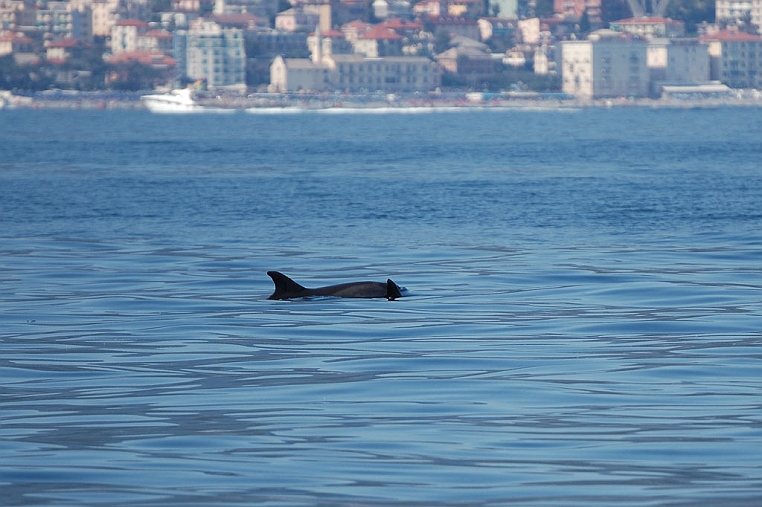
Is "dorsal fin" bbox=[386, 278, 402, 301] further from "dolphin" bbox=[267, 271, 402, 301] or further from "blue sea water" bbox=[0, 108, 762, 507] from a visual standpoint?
"blue sea water" bbox=[0, 108, 762, 507]

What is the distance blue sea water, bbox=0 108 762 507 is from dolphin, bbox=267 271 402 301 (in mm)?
209

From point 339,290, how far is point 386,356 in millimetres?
4976

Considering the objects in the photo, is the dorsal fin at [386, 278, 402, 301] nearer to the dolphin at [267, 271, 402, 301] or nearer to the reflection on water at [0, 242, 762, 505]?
the dolphin at [267, 271, 402, 301]

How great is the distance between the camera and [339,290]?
64.2 ft

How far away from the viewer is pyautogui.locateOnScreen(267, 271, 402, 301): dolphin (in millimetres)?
19469

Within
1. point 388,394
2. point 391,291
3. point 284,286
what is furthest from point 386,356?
point 284,286

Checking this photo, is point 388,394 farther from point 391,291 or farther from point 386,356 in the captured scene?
point 391,291

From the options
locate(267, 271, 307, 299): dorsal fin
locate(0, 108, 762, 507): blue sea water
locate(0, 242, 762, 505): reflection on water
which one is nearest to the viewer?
locate(0, 242, 762, 505): reflection on water

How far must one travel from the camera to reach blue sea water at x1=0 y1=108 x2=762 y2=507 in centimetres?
971

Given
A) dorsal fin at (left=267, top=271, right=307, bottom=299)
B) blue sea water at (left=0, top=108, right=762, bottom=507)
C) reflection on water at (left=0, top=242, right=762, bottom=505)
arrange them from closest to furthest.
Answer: reflection on water at (left=0, top=242, right=762, bottom=505) < blue sea water at (left=0, top=108, right=762, bottom=507) < dorsal fin at (left=267, top=271, right=307, bottom=299)

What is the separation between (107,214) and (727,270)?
1769 cm

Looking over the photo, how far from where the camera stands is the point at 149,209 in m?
38.0

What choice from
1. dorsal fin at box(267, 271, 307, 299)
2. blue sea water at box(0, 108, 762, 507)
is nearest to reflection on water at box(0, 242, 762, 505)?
blue sea water at box(0, 108, 762, 507)

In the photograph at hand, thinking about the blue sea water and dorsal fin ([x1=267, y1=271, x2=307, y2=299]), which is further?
dorsal fin ([x1=267, y1=271, x2=307, y2=299])
